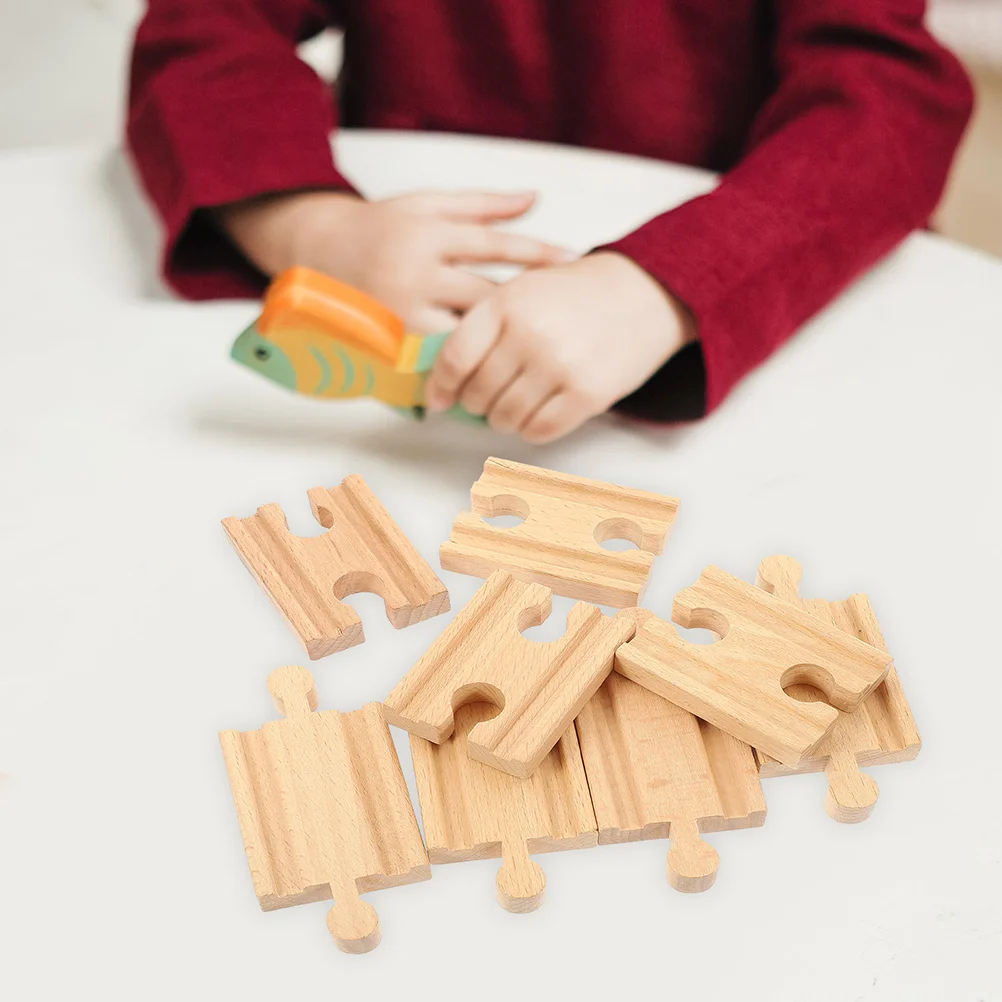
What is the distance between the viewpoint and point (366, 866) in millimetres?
587

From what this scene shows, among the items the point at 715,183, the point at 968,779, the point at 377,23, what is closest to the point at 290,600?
the point at 968,779

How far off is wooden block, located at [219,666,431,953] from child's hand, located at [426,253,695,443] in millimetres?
257

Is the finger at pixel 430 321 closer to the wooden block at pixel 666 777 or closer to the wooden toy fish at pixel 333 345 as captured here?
the wooden toy fish at pixel 333 345

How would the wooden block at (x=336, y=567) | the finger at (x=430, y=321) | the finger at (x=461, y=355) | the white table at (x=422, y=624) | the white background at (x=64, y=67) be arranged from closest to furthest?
the white table at (x=422, y=624) → the wooden block at (x=336, y=567) → the finger at (x=461, y=355) → the finger at (x=430, y=321) → the white background at (x=64, y=67)

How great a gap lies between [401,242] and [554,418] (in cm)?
22

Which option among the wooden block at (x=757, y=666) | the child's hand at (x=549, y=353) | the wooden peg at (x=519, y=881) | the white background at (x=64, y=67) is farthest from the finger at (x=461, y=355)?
the white background at (x=64, y=67)

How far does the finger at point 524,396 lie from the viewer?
818mm

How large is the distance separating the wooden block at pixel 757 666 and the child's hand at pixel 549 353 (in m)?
0.20

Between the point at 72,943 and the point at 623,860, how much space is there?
11.0 inches

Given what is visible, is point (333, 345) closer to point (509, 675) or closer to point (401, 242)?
point (401, 242)

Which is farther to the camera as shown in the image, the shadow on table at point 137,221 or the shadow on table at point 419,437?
the shadow on table at point 137,221

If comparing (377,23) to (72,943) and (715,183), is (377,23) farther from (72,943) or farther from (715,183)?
(72,943)

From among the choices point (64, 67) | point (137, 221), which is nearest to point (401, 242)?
point (137, 221)

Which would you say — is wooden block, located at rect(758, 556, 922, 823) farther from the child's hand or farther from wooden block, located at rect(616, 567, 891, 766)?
the child's hand
